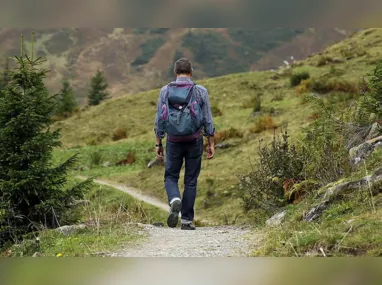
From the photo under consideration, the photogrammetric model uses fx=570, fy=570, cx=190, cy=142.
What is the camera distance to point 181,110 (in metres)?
6.82

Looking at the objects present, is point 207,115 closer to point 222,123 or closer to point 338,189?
point 338,189

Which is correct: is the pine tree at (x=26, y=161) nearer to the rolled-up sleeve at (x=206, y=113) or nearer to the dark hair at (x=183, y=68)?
the dark hair at (x=183, y=68)

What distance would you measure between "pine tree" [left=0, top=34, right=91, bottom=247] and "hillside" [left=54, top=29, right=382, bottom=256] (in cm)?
299

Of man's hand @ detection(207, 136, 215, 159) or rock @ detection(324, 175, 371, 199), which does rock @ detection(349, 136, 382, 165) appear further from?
man's hand @ detection(207, 136, 215, 159)

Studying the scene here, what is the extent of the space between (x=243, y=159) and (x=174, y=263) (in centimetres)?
1497

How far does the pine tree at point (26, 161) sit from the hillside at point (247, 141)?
9.81ft

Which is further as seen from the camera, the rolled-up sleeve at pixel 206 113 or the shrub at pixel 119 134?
the shrub at pixel 119 134

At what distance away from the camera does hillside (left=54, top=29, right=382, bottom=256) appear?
4387mm

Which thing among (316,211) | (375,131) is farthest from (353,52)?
Answer: (316,211)

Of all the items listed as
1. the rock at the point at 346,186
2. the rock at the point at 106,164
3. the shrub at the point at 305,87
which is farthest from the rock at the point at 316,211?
the shrub at the point at 305,87

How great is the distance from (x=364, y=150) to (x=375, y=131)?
656 millimetres

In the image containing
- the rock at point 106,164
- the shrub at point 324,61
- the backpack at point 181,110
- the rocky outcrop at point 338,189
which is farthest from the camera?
the shrub at point 324,61

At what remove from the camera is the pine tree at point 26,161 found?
7.77 m

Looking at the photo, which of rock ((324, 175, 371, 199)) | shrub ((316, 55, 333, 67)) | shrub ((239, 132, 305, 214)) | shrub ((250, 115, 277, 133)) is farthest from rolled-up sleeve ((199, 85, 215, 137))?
shrub ((316, 55, 333, 67))
